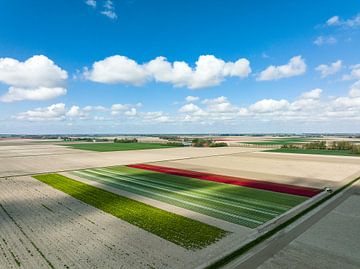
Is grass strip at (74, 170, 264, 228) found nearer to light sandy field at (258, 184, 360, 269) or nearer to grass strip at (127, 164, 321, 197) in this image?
light sandy field at (258, 184, 360, 269)

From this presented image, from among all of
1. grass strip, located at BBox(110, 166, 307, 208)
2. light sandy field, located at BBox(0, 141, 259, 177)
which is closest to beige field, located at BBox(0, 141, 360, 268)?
grass strip, located at BBox(110, 166, 307, 208)

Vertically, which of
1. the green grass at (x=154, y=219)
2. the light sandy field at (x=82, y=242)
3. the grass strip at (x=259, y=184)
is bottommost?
the light sandy field at (x=82, y=242)

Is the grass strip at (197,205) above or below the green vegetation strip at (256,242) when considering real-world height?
above

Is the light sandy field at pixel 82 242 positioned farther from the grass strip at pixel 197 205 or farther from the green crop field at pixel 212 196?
the green crop field at pixel 212 196

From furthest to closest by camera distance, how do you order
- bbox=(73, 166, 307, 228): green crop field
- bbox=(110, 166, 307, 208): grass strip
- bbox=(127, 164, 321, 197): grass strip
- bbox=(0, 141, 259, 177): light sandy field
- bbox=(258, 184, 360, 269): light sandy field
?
1. bbox=(0, 141, 259, 177): light sandy field
2. bbox=(127, 164, 321, 197): grass strip
3. bbox=(110, 166, 307, 208): grass strip
4. bbox=(73, 166, 307, 228): green crop field
5. bbox=(258, 184, 360, 269): light sandy field

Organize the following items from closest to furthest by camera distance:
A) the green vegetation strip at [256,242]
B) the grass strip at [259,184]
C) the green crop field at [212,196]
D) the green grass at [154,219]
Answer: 1. the green vegetation strip at [256,242]
2. the green grass at [154,219]
3. the green crop field at [212,196]
4. the grass strip at [259,184]

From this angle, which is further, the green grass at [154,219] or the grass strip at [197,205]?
the grass strip at [197,205]

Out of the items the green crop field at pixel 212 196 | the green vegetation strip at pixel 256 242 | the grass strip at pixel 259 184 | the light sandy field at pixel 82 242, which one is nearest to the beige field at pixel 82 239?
the light sandy field at pixel 82 242
